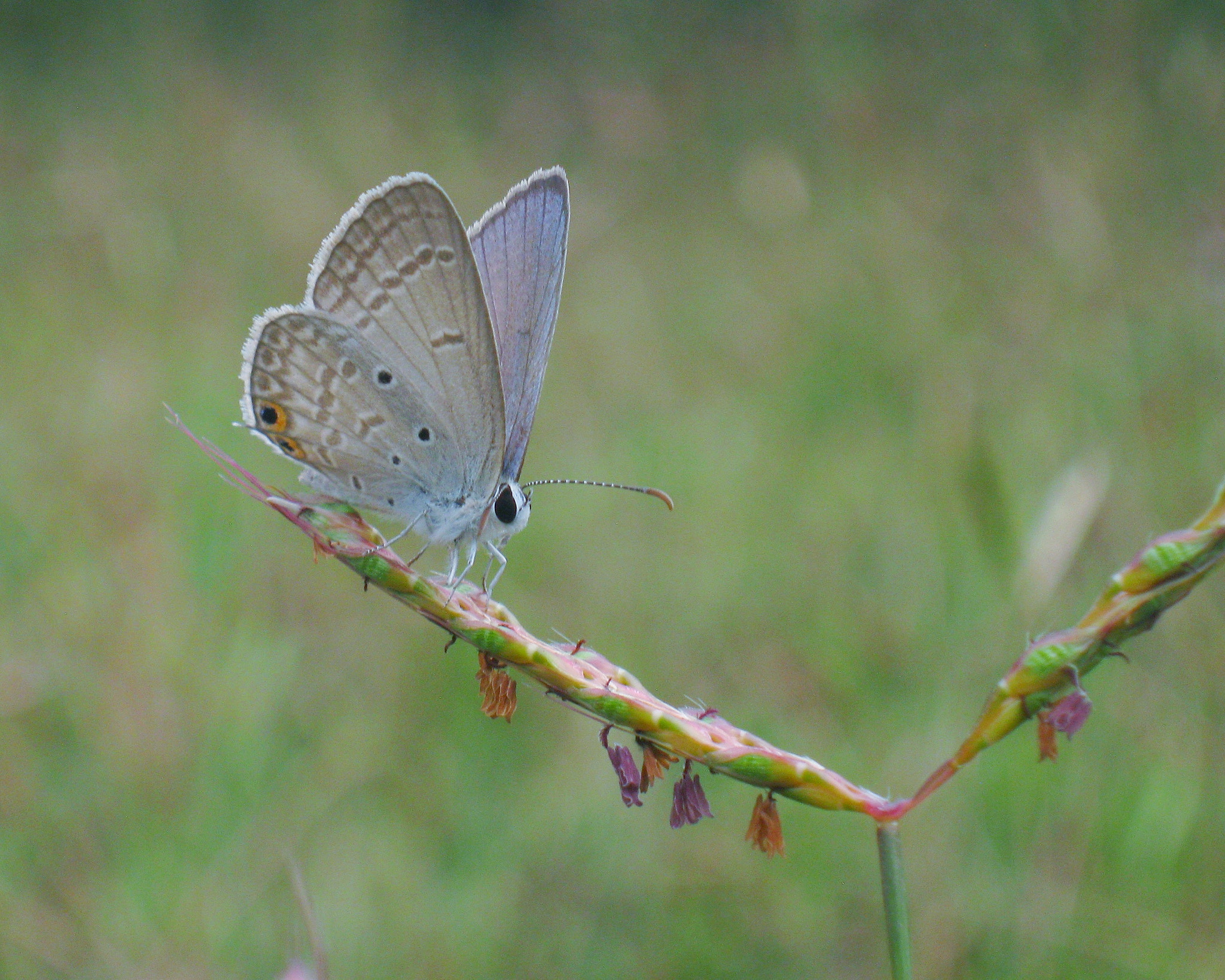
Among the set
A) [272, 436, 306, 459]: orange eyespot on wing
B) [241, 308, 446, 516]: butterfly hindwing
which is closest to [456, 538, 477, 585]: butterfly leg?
[241, 308, 446, 516]: butterfly hindwing

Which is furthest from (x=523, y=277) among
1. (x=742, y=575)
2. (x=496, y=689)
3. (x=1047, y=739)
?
(x=742, y=575)

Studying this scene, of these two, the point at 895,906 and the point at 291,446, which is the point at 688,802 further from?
the point at 291,446

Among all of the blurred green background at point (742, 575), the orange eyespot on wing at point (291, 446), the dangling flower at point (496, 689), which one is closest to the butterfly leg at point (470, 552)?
the orange eyespot on wing at point (291, 446)

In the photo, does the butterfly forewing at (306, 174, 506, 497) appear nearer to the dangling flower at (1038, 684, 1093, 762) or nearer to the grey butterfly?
the grey butterfly

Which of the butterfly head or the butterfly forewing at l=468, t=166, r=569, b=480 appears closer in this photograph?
the butterfly forewing at l=468, t=166, r=569, b=480

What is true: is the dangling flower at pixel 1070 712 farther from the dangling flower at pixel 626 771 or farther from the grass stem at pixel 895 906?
the dangling flower at pixel 626 771

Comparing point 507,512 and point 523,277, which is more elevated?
point 523,277

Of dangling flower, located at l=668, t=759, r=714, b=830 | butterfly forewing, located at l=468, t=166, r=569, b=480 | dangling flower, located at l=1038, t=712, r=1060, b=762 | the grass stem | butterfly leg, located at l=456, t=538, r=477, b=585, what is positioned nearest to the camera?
the grass stem

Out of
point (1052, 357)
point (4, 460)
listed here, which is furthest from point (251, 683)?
point (1052, 357)
